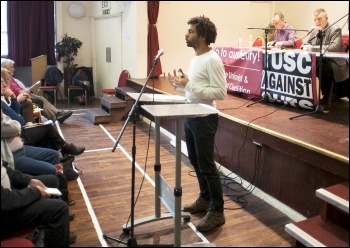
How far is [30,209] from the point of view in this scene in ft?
6.19

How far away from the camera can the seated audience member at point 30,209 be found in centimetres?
181

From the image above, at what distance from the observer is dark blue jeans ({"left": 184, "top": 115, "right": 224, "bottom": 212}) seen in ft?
7.79

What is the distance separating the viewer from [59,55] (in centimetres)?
767

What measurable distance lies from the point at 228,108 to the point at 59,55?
4.98m

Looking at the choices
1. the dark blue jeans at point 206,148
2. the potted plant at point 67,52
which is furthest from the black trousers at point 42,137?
the potted plant at point 67,52

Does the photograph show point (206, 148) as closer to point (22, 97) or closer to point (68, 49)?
point (22, 97)

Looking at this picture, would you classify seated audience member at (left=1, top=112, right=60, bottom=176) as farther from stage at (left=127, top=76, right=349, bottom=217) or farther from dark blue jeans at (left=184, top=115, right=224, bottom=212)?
stage at (left=127, top=76, right=349, bottom=217)

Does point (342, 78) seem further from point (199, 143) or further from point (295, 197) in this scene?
point (199, 143)

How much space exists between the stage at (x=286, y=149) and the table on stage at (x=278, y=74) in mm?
157

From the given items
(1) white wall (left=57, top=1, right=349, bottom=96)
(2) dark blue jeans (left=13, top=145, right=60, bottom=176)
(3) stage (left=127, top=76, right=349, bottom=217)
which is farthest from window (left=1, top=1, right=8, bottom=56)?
(2) dark blue jeans (left=13, top=145, right=60, bottom=176)

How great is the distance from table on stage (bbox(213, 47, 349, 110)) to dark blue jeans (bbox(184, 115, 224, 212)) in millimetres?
1410

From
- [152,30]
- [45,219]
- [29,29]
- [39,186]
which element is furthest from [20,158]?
[29,29]

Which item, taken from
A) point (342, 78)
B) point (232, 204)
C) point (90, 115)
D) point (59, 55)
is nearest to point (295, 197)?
point (232, 204)

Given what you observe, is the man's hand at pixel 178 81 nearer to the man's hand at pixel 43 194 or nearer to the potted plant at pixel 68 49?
the man's hand at pixel 43 194
